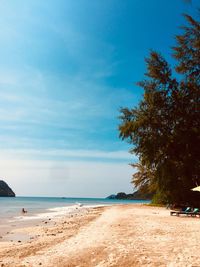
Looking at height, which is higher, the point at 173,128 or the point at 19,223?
the point at 173,128

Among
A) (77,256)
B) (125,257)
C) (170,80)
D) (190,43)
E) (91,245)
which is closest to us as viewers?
(125,257)

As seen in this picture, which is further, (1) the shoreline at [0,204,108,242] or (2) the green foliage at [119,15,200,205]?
(2) the green foliage at [119,15,200,205]

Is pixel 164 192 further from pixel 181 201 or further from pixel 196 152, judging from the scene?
pixel 196 152

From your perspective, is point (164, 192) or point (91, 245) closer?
point (91, 245)

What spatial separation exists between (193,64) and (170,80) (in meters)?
3.11

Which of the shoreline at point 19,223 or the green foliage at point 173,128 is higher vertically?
the green foliage at point 173,128

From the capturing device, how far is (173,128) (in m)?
36.2

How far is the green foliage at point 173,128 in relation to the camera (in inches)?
1399

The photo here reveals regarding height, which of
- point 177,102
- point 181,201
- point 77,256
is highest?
point 177,102

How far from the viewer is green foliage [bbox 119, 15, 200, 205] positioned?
35531 millimetres

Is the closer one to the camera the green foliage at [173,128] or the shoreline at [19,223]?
the shoreline at [19,223]

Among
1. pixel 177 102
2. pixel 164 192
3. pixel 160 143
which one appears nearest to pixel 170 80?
pixel 177 102

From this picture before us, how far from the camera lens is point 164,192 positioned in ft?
127

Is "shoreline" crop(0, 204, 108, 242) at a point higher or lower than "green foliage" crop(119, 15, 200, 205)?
lower
